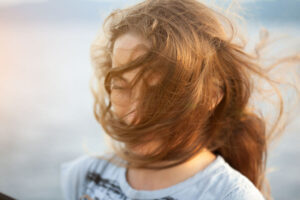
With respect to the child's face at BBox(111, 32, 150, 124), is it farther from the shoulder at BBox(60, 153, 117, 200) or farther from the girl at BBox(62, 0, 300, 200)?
the shoulder at BBox(60, 153, 117, 200)

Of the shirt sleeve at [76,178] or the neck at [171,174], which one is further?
the shirt sleeve at [76,178]

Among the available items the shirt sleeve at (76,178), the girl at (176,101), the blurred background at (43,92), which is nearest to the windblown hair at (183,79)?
the girl at (176,101)

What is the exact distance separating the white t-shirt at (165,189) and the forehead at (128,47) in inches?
9.2

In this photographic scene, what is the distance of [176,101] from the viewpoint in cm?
53

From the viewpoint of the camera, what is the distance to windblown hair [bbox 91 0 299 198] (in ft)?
1.67

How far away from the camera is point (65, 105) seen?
1.23 m

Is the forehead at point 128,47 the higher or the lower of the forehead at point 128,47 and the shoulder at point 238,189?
the higher

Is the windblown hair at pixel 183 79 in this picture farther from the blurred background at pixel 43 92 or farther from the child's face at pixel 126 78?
the blurred background at pixel 43 92

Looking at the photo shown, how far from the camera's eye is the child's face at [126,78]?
521mm

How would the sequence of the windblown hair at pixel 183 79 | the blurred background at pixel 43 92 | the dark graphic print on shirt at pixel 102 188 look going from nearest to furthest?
the windblown hair at pixel 183 79 → the dark graphic print on shirt at pixel 102 188 → the blurred background at pixel 43 92

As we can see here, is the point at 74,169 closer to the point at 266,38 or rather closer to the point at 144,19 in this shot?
the point at 144,19

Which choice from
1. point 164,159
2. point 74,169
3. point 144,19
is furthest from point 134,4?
point 74,169

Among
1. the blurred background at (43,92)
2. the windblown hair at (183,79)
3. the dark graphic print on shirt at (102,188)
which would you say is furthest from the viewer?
the blurred background at (43,92)

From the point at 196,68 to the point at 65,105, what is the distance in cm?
82
